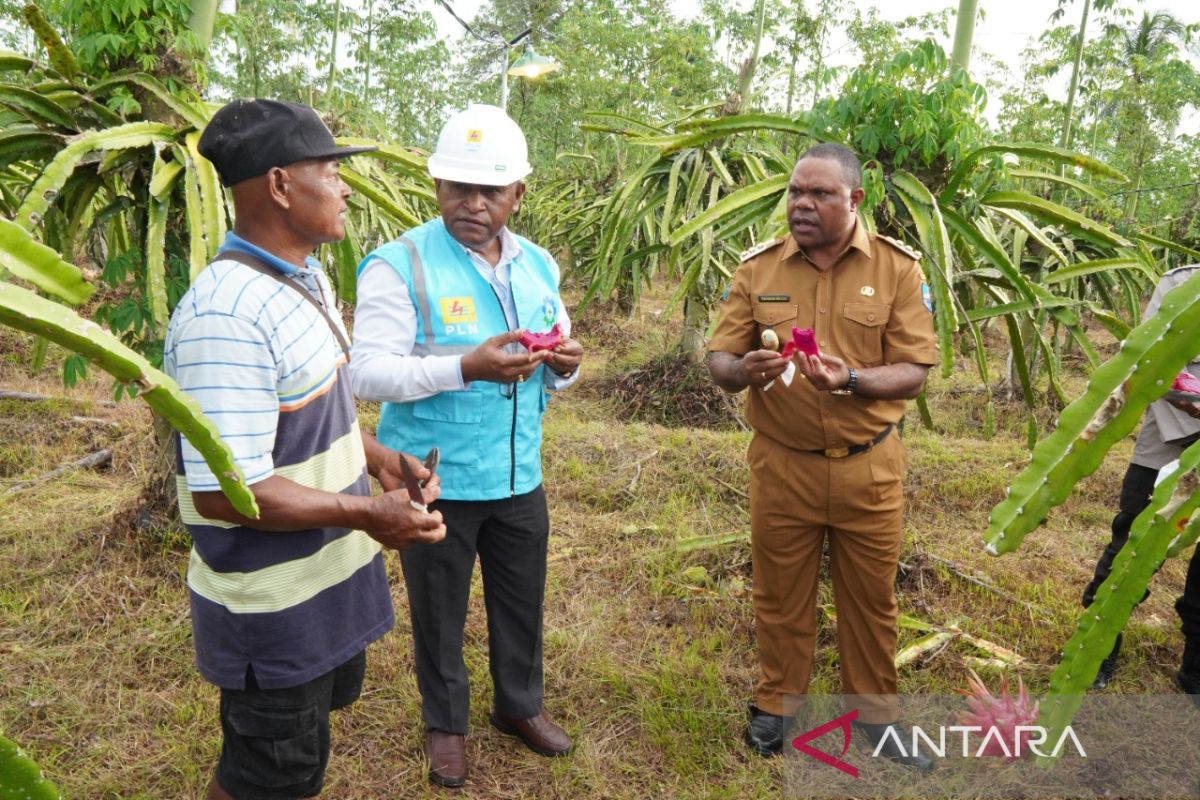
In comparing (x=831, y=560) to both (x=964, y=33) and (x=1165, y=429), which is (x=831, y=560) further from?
(x=964, y=33)

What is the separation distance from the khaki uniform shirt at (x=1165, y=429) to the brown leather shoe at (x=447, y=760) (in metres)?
2.74

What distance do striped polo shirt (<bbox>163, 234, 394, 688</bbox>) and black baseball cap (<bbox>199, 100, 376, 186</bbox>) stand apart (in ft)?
0.56

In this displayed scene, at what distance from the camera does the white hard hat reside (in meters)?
2.38

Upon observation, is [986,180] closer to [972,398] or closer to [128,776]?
[128,776]

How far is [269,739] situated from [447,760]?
96 cm

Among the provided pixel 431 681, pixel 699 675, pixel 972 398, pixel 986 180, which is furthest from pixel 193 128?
pixel 972 398

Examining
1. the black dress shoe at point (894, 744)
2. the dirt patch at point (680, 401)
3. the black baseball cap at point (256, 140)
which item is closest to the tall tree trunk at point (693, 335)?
the dirt patch at point (680, 401)

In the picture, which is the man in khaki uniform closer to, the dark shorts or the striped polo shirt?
the striped polo shirt

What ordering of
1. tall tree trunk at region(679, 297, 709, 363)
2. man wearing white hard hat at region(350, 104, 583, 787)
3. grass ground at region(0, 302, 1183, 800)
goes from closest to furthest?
man wearing white hard hat at region(350, 104, 583, 787), grass ground at region(0, 302, 1183, 800), tall tree trunk at region(679, 297, 709, 363)

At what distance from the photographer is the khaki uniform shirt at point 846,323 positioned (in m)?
2.61

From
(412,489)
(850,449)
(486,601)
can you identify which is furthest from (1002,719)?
(412,489)

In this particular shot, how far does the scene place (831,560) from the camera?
9.12ft

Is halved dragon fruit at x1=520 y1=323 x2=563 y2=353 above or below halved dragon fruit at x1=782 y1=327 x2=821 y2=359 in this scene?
below

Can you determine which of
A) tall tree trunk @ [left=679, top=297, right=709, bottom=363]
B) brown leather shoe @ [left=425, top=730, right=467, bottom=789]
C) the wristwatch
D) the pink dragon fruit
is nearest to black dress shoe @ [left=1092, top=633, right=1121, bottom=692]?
the pink dragon fruit
